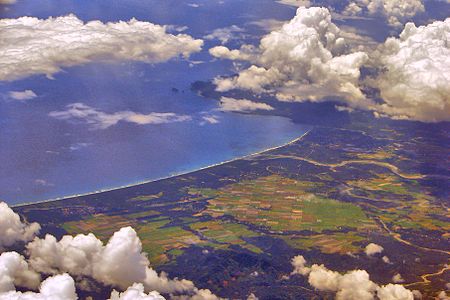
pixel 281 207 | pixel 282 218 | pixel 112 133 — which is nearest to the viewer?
pixel 282 218

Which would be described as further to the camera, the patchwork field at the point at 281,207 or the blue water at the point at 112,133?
the blue water at the point at 112,133

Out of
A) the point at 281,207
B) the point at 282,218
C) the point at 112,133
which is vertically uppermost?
the point at 112,133

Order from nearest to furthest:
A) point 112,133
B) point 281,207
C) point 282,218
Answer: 1. point 282,218
2. point 281,207
3. point 112,133

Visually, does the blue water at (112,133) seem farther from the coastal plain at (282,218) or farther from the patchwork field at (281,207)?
the patchwork field at (281,207)

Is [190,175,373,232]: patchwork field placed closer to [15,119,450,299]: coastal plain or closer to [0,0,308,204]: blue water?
[15,119,450,299]: coastal plain

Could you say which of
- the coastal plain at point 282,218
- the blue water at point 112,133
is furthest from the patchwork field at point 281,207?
the blue water at point 112,133

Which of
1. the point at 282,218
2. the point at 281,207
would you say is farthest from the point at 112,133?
the point at 282,218

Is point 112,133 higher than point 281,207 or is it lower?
higher

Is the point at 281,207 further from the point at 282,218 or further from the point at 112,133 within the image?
the point at 112,133

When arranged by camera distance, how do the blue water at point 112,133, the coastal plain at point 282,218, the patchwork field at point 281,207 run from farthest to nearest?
the blue water at point 112,133 → the patchwork field at point 281,207 → the coastal plain at point 282,218

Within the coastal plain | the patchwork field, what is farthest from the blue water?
the patchwork field
